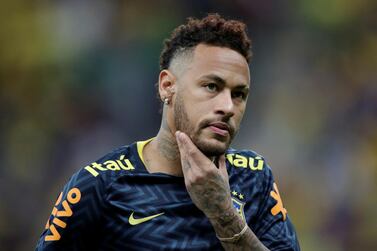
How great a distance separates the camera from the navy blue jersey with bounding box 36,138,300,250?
10.9 feet

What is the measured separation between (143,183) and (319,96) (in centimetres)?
492

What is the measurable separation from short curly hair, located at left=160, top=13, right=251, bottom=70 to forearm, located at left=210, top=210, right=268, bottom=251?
83cm

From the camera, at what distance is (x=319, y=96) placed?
8.10 metres

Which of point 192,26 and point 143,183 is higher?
point 192,26

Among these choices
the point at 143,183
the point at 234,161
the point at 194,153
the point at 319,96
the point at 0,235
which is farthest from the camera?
the point at 319,96

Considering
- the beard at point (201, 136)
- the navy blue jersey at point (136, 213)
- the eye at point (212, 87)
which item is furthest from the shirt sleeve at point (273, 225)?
the eye at point (212, 87)

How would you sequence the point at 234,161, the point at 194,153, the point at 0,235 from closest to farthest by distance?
the point at 194,153
the point at 234,161
the point at 0,235

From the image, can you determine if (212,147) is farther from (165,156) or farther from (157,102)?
(157,102)

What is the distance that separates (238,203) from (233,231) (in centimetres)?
31

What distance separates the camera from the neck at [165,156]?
11.8 ft

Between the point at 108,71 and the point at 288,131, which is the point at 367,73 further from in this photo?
the point at 108,71

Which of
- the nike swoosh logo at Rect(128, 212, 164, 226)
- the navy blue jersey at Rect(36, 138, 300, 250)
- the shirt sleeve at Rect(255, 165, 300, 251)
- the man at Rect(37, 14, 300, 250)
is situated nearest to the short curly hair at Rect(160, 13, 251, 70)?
the man at Rect(37, 14, 300, 250)

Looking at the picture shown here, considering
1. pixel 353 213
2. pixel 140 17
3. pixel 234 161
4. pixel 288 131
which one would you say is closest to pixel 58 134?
pixel 140 17

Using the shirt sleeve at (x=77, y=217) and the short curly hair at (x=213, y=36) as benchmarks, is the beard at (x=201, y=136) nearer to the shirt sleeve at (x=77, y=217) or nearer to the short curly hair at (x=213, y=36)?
the short curly hair at (x=213, y=36)
